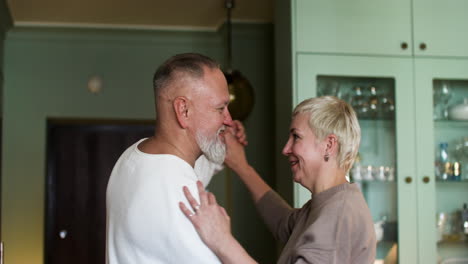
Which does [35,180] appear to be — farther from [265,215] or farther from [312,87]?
[265,215]

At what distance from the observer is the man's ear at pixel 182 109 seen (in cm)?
156

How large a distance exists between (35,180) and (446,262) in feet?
9.76

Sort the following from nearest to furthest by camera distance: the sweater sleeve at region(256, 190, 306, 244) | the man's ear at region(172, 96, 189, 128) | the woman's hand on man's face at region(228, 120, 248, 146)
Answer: the man's ear at region(172, 96, 189, 128) → the sweater sleeve at region(256, 190, 306, 244) → the woman's hand on man's face at region(228, 120, 248, 146)

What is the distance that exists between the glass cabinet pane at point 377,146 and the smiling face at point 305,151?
1.27 metres

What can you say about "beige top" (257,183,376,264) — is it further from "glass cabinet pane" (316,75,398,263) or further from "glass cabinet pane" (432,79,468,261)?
"glass cabinet pane" (432,79,468,261)

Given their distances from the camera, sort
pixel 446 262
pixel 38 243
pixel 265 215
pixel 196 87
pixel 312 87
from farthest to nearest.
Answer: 1. pixel 38 243
2. pixel 446 262
3. pixel 312 87
4. pixel 265 215
5. pixel 196 87

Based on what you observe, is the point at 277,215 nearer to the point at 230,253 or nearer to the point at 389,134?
the point at 230,253

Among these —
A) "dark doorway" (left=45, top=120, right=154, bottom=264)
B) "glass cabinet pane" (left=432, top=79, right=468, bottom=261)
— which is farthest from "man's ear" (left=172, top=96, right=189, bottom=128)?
"dark doorway" (left=45, top=120, right=154, bottom=264)

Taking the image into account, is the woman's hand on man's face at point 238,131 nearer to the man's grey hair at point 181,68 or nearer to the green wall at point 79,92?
the man's grey hair at point 181,68

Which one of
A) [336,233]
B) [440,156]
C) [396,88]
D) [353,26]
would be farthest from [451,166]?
[336,233]

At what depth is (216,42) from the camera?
15.4 feet

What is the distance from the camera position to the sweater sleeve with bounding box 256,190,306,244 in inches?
81.7

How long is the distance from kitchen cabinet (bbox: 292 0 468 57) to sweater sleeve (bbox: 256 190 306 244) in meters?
A: 1.02

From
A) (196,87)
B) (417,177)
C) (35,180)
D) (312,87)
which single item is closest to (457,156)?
(417,177)
